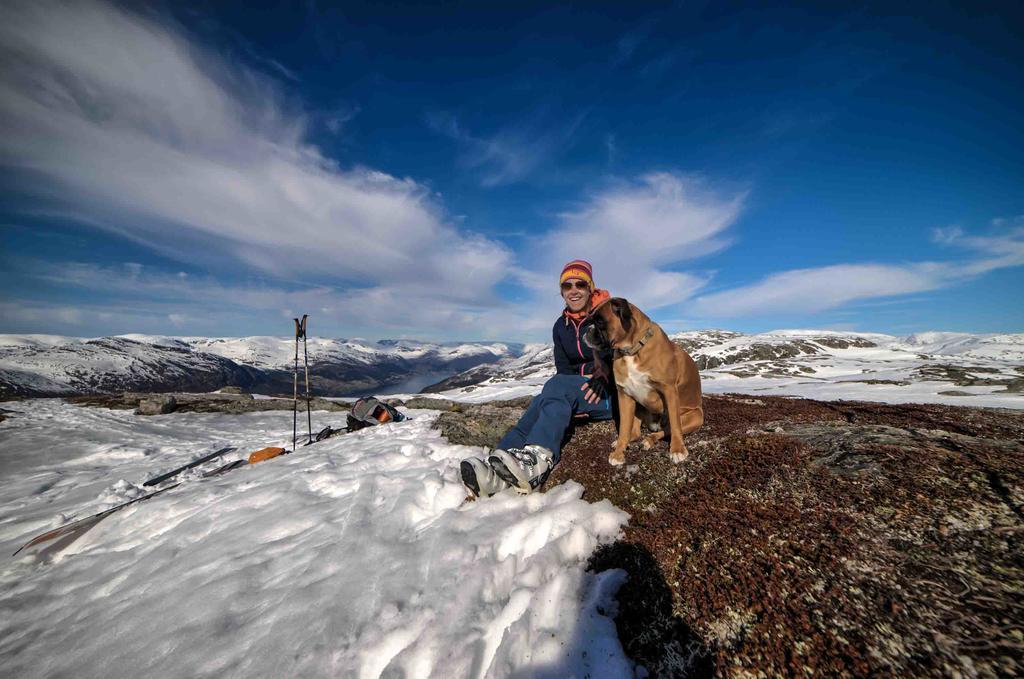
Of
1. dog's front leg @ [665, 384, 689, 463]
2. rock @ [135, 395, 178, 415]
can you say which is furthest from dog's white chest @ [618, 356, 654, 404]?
rock @ [135, 395, 178, 415]

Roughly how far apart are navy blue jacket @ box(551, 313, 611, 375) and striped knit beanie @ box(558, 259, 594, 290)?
2.20 ft

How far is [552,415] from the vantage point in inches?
198

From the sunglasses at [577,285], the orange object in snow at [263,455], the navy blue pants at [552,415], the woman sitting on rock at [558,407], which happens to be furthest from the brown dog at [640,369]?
the orange object in snow at [263,455]

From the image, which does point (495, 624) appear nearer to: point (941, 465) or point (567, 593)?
point (567, 593)

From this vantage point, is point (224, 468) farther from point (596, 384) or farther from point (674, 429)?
point (674, 429)

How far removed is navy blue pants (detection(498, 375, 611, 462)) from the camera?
480 cm

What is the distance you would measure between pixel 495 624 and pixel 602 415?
156 inches

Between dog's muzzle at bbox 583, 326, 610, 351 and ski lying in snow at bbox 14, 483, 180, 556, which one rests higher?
dog's muzzle at bbox 583, 326, 610, 351

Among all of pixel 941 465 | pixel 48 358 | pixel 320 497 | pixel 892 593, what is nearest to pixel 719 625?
pixel 892 593

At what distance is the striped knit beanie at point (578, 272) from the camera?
20.5ft

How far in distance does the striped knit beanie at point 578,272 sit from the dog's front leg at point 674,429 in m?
2.60

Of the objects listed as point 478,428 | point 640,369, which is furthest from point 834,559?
point 478,428

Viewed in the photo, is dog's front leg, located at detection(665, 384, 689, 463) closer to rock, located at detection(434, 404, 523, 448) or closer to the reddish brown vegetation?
the reddish brown vegetation

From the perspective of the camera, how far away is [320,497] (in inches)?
200
